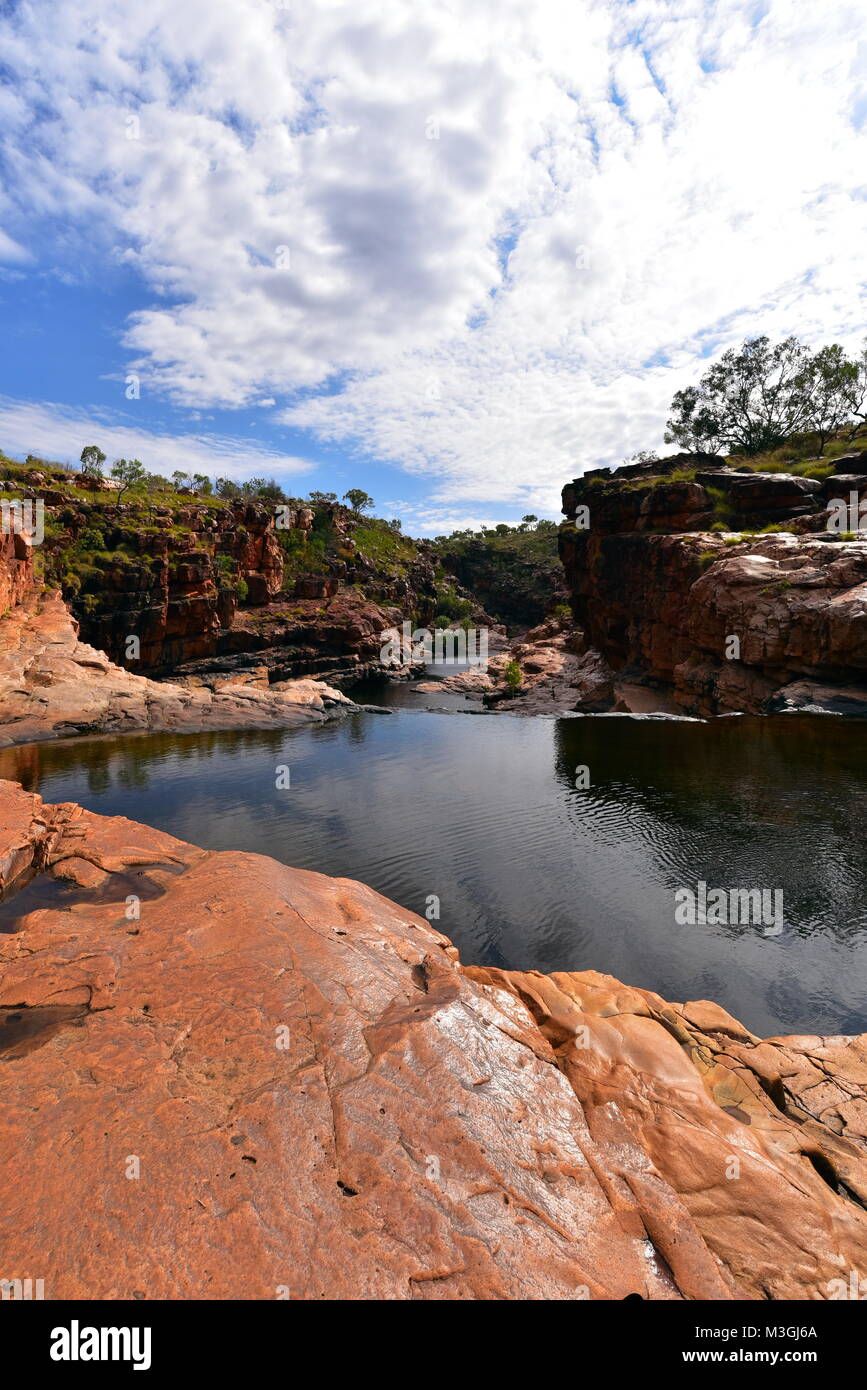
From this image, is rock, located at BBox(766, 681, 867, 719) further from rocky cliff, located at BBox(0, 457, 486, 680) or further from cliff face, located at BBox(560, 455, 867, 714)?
rocky cliff, located at BBox(0, 457, 486, 680)

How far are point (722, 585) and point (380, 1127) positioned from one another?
1502 inches

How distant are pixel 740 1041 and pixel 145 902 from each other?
9479mm

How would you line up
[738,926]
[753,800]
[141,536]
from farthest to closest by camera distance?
1. [141,536]
2. [753,800]
3. [738,926]

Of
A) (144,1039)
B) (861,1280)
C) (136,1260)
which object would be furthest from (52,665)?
(861,1280)

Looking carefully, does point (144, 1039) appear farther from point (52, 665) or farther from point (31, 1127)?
point (52, 665)

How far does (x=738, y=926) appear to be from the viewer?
12.9 meters

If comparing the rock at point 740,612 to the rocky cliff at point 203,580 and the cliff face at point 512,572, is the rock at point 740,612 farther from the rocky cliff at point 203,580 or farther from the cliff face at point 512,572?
the cliff face at point 512,572

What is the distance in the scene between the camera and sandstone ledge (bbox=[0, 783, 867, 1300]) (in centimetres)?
393

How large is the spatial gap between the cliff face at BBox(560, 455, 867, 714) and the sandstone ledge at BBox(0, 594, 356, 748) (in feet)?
91.5

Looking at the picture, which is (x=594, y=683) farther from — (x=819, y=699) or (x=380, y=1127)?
(x=380, y=1127)

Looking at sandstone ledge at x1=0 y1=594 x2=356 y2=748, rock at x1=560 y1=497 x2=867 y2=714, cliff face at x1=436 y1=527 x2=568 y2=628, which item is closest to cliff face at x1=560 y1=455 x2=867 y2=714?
rock at x1=560 y1=497 x2=867 y2=714

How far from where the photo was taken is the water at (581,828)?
462 inches

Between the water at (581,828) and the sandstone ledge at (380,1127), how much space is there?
3.28m
